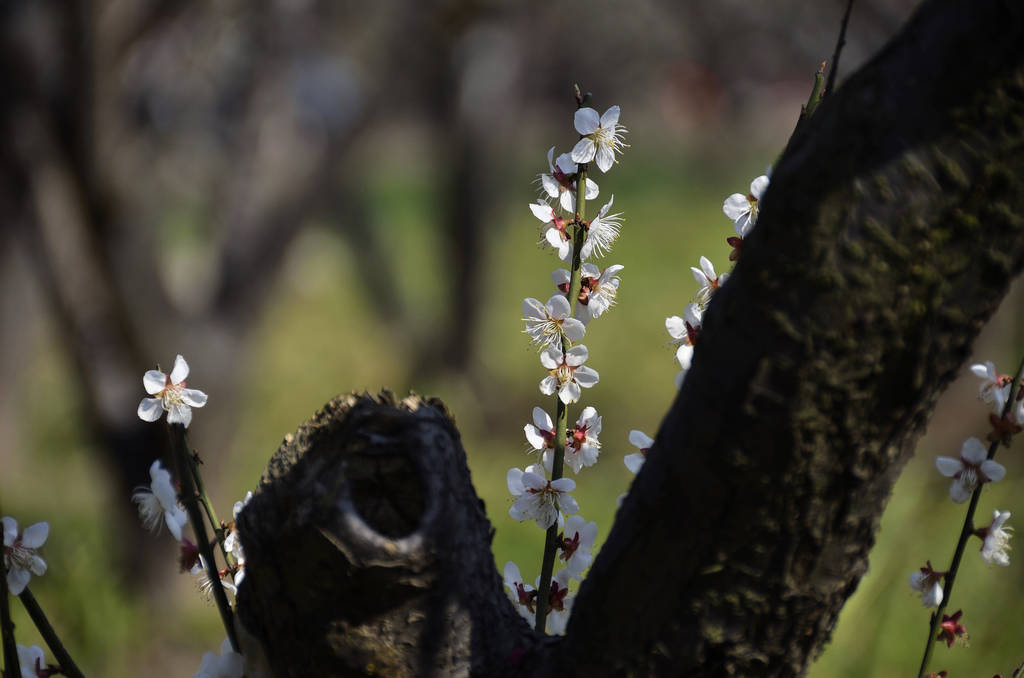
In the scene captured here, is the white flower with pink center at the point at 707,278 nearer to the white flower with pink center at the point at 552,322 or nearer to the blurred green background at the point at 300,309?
the white flower with pink center at the point at 552,322

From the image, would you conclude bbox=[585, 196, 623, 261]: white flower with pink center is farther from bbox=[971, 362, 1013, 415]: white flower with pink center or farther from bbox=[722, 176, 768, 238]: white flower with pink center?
bbox=[971, 362, 1013, 415]: white flower with pink center

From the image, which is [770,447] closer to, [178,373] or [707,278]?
[707,278]

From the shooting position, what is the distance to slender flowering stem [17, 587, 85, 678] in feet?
1.90

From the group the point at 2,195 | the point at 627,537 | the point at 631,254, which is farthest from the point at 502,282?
the point at 627,537

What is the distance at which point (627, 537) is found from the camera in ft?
1.70

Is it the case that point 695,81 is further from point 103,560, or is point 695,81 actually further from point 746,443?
point 746,443

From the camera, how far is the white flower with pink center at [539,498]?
685 mm

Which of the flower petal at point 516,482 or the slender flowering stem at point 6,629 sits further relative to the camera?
the flower petal at point 516,482

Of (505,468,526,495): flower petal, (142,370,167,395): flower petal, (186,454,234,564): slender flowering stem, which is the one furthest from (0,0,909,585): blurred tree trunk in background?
(505,468,526,495): flower petal

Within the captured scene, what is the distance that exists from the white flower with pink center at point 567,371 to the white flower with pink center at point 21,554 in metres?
0.47

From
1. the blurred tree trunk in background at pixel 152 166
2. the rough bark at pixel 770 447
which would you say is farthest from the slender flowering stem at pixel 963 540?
the blurred tree trunk in background at pixel 152 166

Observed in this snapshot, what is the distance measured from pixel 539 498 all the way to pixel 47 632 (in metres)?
0.42

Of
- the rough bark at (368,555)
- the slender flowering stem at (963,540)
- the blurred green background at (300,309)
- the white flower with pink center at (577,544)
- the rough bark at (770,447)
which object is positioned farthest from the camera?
the blurred green background at (300,309)

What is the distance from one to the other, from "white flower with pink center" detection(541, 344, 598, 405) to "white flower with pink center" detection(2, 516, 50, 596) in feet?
1.55
